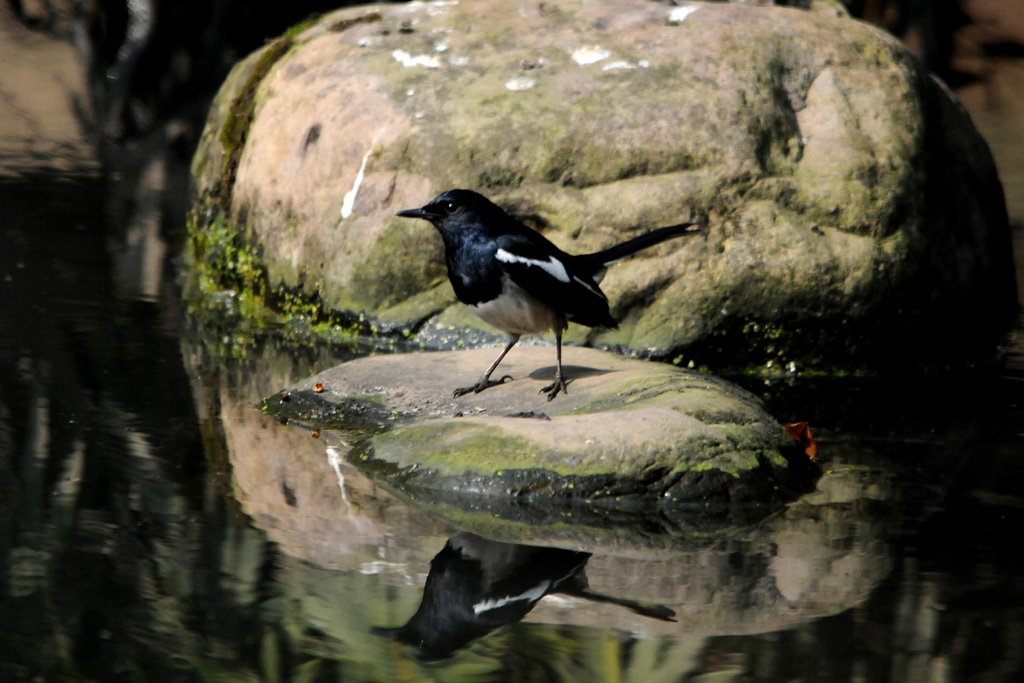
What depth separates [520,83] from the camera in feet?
21.5

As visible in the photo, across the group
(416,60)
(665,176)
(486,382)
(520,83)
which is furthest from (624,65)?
(486,382)

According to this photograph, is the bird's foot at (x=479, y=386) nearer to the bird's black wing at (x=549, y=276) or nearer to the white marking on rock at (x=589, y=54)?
the bird's black wing at (x=549, y=276)

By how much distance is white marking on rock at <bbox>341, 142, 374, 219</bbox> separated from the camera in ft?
21.3

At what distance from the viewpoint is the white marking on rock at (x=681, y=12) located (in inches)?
271

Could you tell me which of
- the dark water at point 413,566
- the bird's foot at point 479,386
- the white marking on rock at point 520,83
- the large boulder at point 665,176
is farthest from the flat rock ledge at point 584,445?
the white marking on rock at point 520,83

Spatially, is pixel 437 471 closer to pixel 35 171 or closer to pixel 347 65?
pixel 347 65

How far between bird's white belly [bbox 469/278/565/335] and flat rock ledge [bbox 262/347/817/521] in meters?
0.29

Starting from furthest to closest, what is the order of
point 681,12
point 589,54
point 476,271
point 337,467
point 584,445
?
point 681,12 → point 589,54 → point 476,271 → point 337,467 → point 584,445

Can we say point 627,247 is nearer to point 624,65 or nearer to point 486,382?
point 486,382

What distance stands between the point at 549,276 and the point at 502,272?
20cm

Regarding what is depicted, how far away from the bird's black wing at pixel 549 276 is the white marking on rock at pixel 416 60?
2043 millimetres

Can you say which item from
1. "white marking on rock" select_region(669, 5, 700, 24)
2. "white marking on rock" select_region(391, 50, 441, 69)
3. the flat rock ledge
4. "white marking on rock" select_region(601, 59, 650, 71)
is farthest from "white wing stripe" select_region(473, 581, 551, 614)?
"white marking on rock" select_region(669, 5, 700, 24)

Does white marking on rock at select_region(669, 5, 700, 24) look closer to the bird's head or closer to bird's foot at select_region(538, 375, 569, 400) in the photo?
the bird's head

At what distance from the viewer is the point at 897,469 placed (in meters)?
4.63
